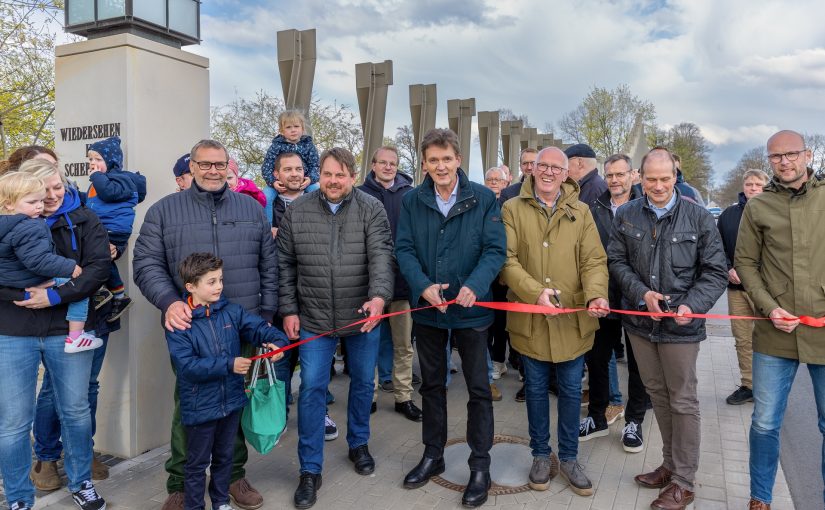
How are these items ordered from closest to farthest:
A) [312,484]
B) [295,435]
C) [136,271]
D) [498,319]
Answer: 1. [136,271]
2. [312,484]
3. [295,435]
4. [498,319]

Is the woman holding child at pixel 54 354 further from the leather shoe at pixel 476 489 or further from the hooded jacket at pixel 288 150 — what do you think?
the leather shoe at pixel 476 489

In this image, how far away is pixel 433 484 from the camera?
420 cm

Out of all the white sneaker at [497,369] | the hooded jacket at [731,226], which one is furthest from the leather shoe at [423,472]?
the hooded jacket at [731,226]

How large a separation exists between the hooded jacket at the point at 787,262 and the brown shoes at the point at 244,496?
10.7 ft

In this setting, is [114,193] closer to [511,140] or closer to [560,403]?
[560,403]

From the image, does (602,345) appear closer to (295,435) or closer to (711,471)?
(711,471)

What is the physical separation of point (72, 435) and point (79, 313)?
80 centimetres

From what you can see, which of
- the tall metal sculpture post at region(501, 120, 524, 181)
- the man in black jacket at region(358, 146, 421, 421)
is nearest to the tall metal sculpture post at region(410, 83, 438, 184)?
the man in black jacket at region(358, 146, 421, 421)

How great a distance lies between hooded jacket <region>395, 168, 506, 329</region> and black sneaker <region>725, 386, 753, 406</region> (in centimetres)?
345

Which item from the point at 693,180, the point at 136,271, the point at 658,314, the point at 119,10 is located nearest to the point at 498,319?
the point at 658,314

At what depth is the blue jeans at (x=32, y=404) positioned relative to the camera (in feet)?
11.5

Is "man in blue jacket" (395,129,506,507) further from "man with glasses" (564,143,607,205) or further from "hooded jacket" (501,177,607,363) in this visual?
"man with glasses" (564,143,607,205)

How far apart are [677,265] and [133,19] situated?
14.6 ft

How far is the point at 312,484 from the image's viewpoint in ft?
13.1
